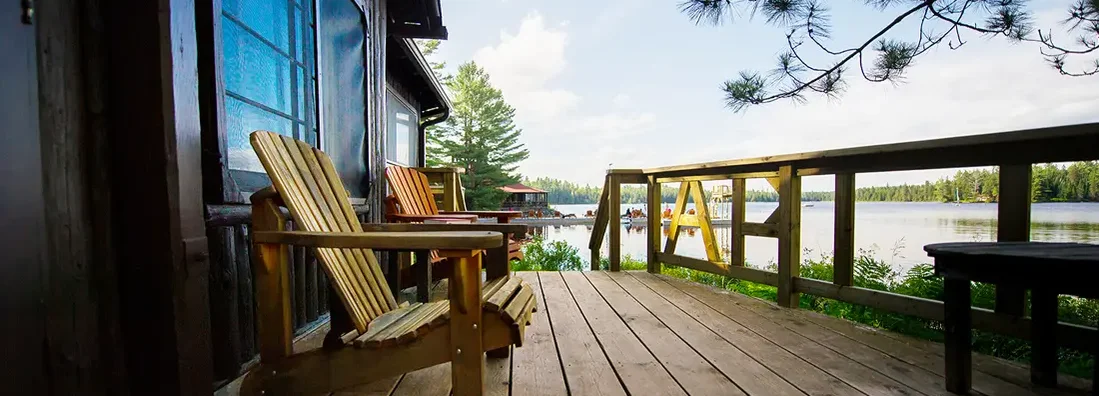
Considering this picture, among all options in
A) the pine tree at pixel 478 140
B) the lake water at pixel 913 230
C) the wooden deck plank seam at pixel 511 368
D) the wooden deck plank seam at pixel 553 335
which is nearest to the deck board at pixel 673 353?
the wooden deck plank seam at pixel 553 335

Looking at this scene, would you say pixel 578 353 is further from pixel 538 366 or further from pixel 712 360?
pixel 712 360

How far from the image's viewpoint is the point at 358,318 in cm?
120

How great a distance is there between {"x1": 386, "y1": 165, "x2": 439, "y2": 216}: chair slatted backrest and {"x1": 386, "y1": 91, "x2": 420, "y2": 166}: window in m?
2.75

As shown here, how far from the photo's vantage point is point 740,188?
289cm

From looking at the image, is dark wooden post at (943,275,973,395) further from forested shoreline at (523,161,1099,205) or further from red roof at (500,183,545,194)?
red roof at (500,183,545,194)

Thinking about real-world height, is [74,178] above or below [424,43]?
below

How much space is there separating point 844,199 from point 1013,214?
2.01 ft

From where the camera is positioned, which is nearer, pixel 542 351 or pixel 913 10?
pixel 542 351

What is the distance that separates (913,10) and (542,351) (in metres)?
3.62

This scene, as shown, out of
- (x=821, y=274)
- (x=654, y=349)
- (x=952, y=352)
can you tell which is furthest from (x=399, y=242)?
(x=821, y=274)

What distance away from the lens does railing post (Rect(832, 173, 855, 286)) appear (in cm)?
214

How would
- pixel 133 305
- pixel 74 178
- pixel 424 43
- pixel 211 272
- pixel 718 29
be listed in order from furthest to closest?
pixel 424 43 < pixel 718 29 < pixel 211 272 < pixel 133 305 < pixel 74 178

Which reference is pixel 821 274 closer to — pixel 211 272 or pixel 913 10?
pixel 913 10

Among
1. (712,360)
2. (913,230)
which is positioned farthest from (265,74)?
(913,230)
